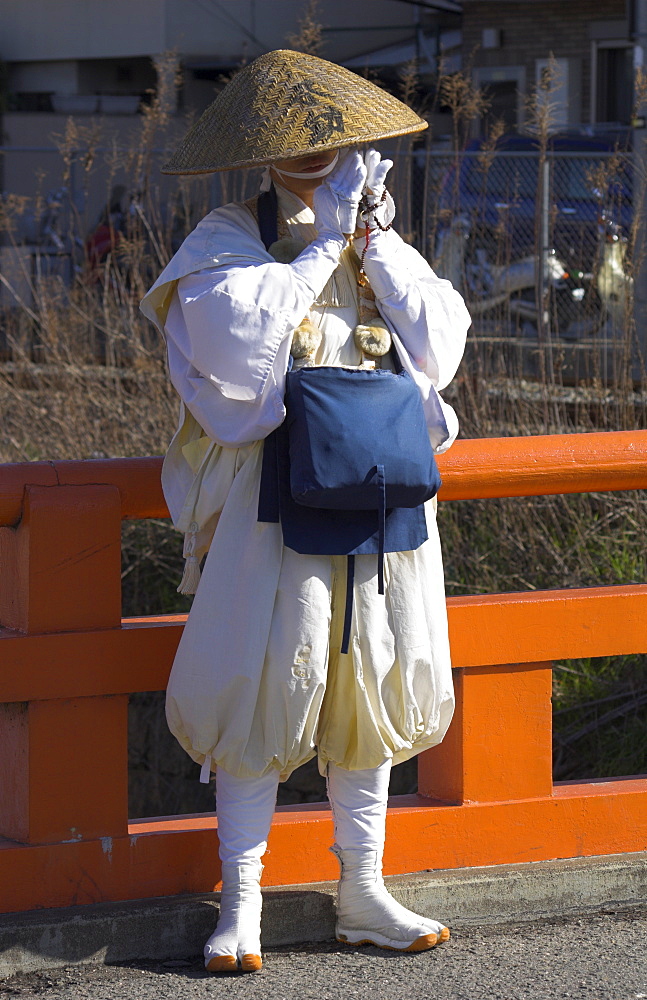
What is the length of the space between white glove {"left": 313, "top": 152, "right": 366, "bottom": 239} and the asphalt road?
4.94 ft

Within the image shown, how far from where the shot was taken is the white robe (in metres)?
2.48

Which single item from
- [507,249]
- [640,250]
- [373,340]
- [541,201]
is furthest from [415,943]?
[541,201]

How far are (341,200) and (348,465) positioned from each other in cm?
53

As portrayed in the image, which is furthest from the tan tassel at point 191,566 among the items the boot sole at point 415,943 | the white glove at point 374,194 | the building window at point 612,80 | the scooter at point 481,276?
the building window at point 612,80

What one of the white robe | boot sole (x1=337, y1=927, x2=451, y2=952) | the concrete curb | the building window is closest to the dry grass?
the concrete curb

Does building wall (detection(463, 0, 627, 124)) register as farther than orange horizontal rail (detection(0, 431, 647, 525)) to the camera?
Yes

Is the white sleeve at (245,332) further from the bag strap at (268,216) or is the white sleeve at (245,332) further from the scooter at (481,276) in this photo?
the scooter at (481,276)

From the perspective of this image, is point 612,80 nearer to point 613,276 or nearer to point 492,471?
point 613,276

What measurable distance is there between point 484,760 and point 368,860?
429mm

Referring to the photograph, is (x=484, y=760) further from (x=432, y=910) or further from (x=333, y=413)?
(x=333, y=413)

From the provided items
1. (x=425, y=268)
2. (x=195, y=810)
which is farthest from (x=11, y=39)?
(x=425, y=268)

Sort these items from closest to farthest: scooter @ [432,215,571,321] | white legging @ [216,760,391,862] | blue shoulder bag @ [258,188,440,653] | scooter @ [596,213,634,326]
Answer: blue shoulder bag @ [258,188,440,653], white legging @ [216,760,391,862], scooter @ [596,213,634,326], scooter @ [432,215,571,321]

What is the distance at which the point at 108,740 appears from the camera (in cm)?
275

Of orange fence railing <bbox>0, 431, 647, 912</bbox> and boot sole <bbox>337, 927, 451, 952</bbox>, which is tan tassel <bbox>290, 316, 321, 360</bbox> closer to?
orange fence railing <bbox>0, 431, 647, 912</bbox>
